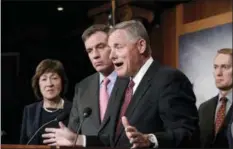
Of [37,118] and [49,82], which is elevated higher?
[49,82]

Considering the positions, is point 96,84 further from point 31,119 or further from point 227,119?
point 227,119

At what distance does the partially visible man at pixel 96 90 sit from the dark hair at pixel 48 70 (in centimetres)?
8

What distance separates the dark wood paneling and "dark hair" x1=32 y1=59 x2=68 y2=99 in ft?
2.31

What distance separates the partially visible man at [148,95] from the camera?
7.50ft

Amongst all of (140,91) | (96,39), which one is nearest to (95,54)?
(96,39)

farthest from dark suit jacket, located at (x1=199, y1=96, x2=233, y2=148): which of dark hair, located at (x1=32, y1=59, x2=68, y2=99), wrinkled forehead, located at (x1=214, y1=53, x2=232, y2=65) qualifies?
dark hair, located at (x1=32, y1=59, x2=68, y2=99)

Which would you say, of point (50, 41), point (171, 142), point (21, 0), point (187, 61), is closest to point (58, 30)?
point (50, 41)

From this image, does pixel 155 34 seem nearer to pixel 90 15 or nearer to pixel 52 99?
pixel 90 15

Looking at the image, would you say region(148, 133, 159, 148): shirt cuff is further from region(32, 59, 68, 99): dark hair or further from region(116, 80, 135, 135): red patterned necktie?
region(32, 59, 68, 99): dark hair

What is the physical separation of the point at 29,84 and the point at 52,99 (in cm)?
15

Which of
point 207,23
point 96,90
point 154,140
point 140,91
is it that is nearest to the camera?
point 154,140

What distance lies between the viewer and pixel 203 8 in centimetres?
255

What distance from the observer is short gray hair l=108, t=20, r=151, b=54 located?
2.45 metres

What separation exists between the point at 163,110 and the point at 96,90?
18.1 inches
